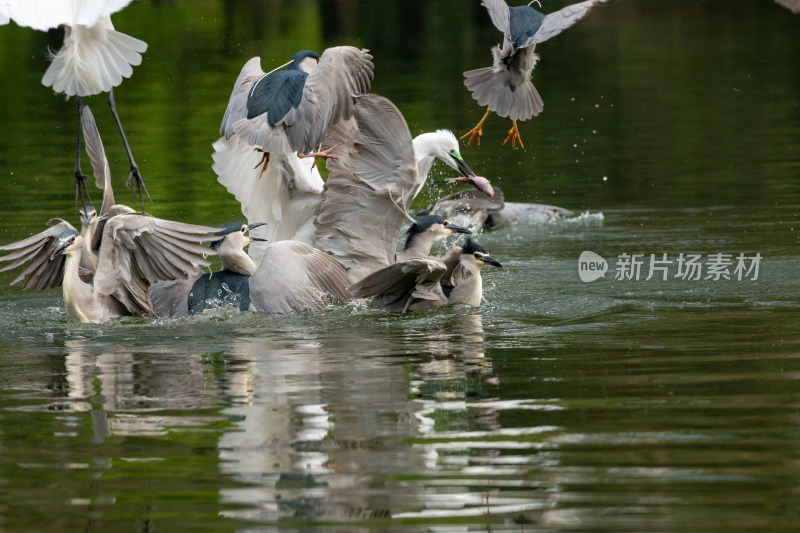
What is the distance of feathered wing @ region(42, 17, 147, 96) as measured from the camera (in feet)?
25.7

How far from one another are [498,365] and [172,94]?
16.2 meters

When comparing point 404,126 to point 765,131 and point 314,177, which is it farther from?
point 765,131

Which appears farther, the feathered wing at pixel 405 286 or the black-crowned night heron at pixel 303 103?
the black-crowned night heron at pixel 303 103

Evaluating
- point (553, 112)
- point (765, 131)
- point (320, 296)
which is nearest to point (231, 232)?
point (320, 296)

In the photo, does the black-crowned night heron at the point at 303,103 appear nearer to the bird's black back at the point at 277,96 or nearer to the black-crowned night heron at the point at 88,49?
the bird's black back at the point at 277,96

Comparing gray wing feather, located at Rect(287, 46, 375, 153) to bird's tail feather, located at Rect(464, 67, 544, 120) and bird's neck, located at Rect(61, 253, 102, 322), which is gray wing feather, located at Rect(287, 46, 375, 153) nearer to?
bird's tail feather, located at Rect(464, 67, 544, 120)

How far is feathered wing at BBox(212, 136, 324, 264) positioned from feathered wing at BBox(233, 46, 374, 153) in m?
0.58

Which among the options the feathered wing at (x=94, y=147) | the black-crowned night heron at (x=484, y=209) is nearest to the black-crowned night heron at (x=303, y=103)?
the feathered wing at (x=94, y=147)

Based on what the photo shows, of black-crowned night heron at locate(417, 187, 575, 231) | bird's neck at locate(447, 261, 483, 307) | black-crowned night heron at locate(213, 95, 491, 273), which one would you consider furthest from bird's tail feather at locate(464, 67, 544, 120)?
black-crowned night heron at locate(417, 187, 575, 231)

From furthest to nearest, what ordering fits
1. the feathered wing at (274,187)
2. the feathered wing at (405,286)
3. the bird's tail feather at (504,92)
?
the feathered wing at (274,187)
the bird's tail feather at (504,92)
the feathered wing at (405,286)

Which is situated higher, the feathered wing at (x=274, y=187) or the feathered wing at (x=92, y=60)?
the feathered wing at (x=92, y=60)

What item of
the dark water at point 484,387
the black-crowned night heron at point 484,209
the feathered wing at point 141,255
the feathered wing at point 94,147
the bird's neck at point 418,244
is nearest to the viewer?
the dark water at point 484,387

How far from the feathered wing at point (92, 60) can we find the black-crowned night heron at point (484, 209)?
11.5ft

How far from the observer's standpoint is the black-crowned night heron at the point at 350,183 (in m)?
7.82
